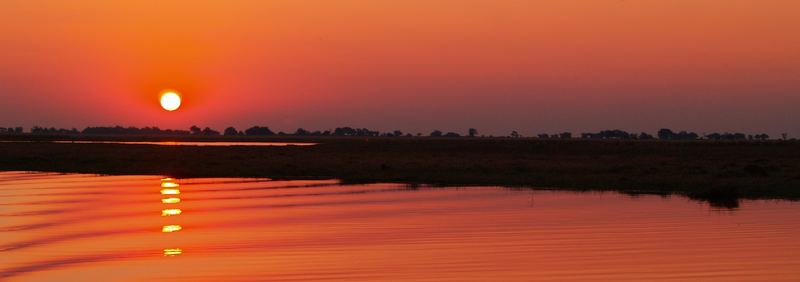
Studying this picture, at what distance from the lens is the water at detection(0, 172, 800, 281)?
1822 cm

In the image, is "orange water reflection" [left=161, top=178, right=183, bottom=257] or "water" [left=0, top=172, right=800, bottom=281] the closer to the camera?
"water" [left=0, top=172, right=800, bottom=281]

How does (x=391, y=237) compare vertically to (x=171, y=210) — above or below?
below

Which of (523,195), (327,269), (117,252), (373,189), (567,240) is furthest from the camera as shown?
(373,189)

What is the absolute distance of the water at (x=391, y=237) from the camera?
18.2 metres

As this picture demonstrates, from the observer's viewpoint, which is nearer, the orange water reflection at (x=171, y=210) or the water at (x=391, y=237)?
the water at (x=391, y=237)

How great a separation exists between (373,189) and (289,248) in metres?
20.2

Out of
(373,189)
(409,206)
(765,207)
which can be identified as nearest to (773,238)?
(765,207)

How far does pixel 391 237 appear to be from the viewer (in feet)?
77.5

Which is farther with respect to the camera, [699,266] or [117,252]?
[117,252]

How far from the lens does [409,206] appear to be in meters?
32.7

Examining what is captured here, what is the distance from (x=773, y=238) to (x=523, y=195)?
15.1m

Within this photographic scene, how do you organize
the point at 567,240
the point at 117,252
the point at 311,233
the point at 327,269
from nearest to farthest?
1. the point at 327,269
2. the point at 117,252
3. the point at 567,240
4. the point at 311,233

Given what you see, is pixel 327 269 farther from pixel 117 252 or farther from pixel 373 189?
pixel 373 189

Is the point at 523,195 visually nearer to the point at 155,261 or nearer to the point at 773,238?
the point at 773,238
